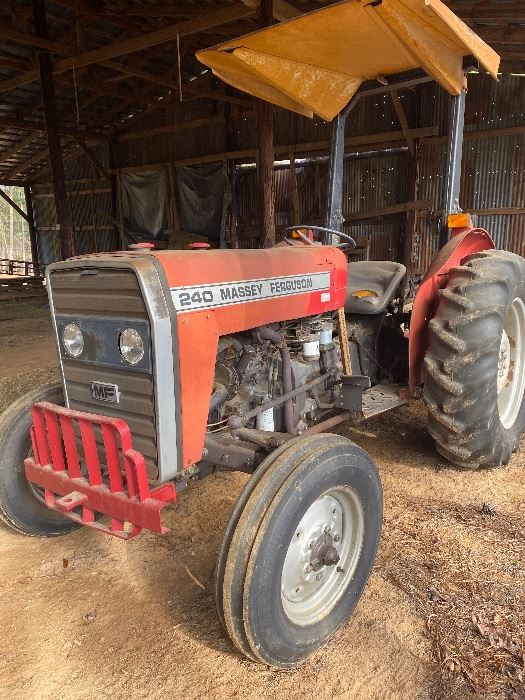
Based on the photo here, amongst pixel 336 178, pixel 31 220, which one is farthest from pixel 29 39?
pixel 31 220

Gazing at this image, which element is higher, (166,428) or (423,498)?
(166,428)

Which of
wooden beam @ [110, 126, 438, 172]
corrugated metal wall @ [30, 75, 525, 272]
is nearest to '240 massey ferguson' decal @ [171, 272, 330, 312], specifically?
corrugated metal wall @ [30, 75, 525, 272]

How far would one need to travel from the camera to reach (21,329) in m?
8.52

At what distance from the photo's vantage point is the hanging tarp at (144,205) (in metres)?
14.2

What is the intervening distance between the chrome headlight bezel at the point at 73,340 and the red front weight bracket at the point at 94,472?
243 millimetres

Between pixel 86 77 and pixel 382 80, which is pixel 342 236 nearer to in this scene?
pixel 382 80

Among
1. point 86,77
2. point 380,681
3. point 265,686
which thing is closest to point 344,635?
point 380,681

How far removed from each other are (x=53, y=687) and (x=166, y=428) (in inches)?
37.5

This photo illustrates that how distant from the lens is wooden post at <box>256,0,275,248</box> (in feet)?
21.0

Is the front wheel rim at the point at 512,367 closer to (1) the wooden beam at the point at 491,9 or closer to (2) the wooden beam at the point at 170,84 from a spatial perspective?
(1) the wooden beam at the point at 491,9

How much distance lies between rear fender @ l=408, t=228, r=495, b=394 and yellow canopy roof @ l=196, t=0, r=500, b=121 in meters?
0.90

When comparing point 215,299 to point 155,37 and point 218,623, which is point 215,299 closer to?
point 218,623

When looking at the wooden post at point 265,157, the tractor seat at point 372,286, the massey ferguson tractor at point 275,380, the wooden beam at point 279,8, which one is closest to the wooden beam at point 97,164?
the wooden post at point 265,157

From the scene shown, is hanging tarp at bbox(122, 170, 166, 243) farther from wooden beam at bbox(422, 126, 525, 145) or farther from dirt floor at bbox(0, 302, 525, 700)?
dirt floor at bbox(0, 302, 525, 700)
